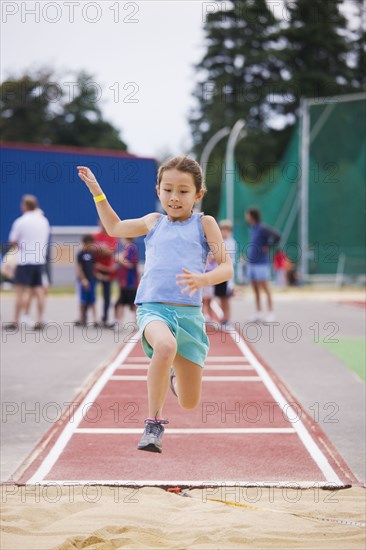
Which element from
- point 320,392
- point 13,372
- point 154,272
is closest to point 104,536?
point 154,272

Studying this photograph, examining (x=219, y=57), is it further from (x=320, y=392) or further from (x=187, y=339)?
(x=187, y=339)

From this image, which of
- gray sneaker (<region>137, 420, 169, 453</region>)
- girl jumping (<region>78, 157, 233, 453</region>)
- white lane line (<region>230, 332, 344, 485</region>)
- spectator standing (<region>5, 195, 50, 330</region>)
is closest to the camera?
gray sneaker (<region>137, 420, 169, 453</region>)

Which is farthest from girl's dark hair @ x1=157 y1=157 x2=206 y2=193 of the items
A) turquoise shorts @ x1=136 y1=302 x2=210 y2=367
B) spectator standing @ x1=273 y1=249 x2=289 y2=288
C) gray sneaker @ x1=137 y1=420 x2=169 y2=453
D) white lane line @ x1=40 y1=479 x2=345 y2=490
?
spectator standing @ x1=273 y1=249 x2=289 y2=288

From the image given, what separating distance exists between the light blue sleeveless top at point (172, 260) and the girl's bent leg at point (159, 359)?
0.19 meters

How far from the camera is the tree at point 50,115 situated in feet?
192

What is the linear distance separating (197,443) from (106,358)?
514 cm

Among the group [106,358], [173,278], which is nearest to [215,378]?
[106,358]

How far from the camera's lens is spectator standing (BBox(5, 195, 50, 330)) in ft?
50.3

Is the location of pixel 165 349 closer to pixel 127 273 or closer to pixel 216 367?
pixel 216 367

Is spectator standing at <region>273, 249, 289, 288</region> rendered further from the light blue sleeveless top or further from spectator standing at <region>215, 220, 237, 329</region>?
the light blue sleeveless top

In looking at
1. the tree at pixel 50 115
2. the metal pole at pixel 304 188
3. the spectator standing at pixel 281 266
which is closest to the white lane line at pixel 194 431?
the metal pole at pixel 304 188

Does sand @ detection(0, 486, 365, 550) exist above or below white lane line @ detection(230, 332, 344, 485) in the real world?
above

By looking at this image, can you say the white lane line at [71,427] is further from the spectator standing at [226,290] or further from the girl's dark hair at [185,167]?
the spectator standing at [226,290]

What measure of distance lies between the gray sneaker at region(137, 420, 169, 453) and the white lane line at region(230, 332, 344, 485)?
1.66 metres
